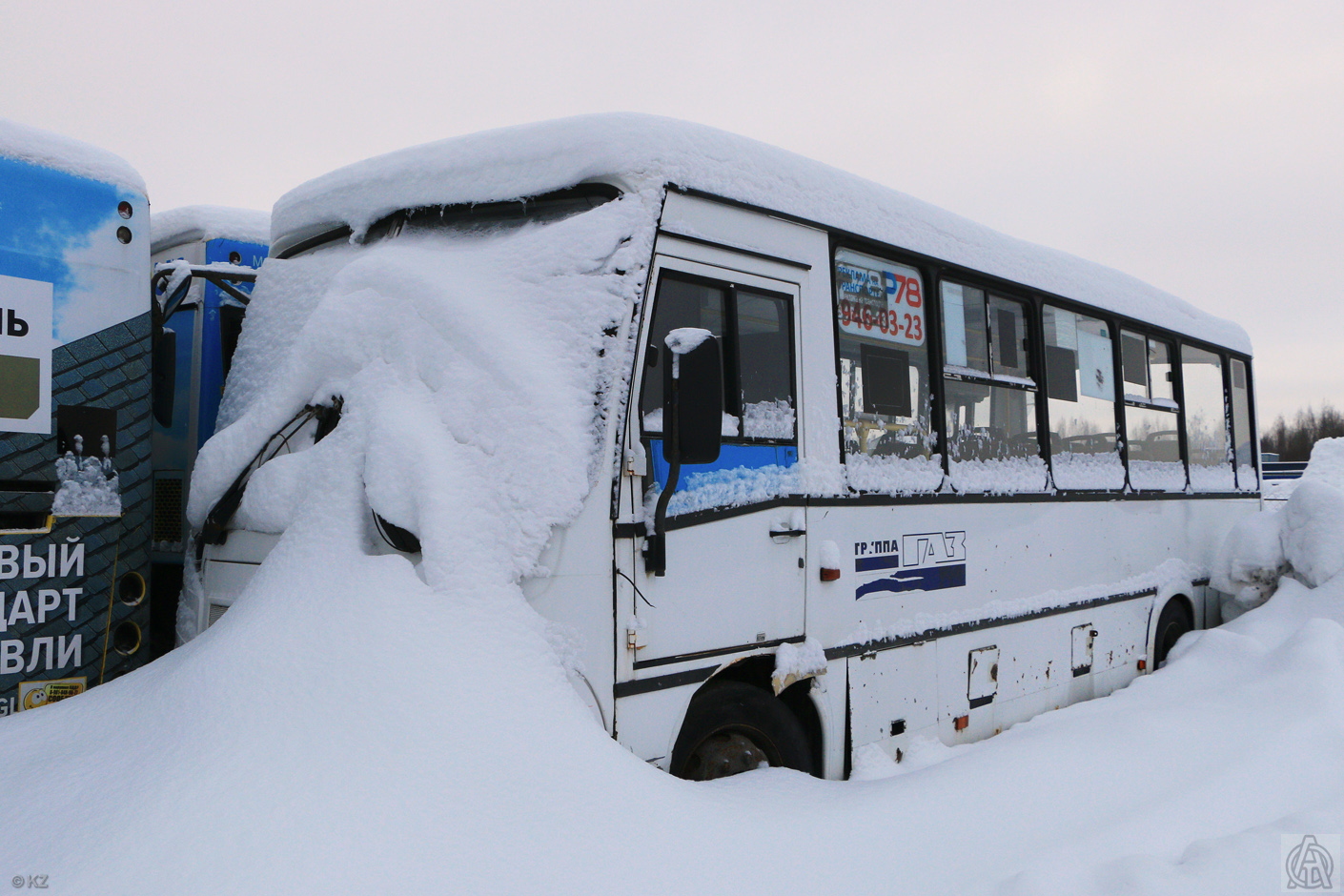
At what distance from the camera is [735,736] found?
403 cm

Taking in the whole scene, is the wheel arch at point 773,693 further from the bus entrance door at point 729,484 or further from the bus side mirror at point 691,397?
the bus side mirror at point 691,397

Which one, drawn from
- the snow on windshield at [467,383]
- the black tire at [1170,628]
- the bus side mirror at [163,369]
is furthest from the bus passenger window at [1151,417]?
the bus side mirror at [163,369]

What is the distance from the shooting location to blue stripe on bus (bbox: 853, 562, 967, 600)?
186 inches

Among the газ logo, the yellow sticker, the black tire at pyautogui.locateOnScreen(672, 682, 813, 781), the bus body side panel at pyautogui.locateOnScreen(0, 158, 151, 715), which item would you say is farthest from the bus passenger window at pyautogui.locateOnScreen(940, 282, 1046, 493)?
the yellow sticker

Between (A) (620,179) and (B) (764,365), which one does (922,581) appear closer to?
(B) (764,365)

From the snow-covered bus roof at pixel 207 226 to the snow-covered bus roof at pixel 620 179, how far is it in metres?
0.98

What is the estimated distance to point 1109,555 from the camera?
6832mm

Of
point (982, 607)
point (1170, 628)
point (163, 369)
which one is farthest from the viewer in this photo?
point (1170, 628)

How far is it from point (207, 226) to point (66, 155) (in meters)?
1.56

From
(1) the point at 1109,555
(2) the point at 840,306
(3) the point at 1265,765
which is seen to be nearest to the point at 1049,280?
(1) the point at 1109,555

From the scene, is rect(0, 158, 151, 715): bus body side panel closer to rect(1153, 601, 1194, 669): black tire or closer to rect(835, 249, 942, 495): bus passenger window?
rect(835, 249, 942, 495): bus passenger window

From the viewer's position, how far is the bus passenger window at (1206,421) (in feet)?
26.7

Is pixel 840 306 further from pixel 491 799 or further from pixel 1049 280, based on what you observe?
pixel 491 799

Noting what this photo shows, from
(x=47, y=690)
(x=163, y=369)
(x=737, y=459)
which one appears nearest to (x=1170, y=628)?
(x=737, y=459)
